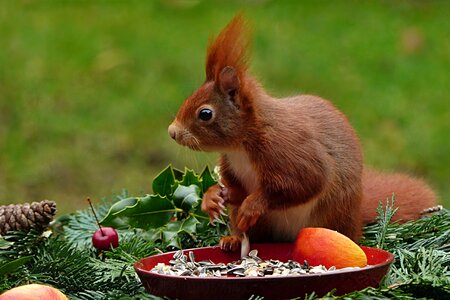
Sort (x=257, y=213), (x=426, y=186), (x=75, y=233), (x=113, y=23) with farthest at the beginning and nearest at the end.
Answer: (x=113, y=23), (x=426, y=186), (x=75, y=233), (x=257, y=213)

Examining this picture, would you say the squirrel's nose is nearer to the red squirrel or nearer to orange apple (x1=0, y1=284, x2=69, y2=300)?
the red squirrel

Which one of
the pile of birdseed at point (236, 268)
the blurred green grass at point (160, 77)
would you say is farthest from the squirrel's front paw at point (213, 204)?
the blurred green grass at point (160, 77)

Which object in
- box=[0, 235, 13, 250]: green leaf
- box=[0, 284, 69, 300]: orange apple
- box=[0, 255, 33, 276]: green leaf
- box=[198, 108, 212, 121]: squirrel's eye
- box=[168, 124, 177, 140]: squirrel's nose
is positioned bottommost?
box=[0, 284, 69, 300]: orange apple

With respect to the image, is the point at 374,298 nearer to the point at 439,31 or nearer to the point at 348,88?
the point at 348,88

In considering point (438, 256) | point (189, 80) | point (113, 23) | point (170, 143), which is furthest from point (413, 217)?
point (113, 23)

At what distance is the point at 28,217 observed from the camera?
6.56 ft

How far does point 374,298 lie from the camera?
1.58 meters

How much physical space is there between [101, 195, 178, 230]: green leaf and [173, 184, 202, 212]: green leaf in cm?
2

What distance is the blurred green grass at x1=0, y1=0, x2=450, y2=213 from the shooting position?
13.9 feet

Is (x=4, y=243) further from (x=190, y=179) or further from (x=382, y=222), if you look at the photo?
(x=382, y=222)

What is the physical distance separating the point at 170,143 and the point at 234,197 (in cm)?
238

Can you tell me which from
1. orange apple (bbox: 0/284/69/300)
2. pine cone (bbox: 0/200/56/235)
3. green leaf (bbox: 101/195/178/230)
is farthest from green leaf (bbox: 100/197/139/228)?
orange apple (bbox: 0/284/69/300)

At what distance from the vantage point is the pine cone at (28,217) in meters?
1.99

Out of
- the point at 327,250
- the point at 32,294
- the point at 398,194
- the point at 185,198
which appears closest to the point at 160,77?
the point at 398,194
